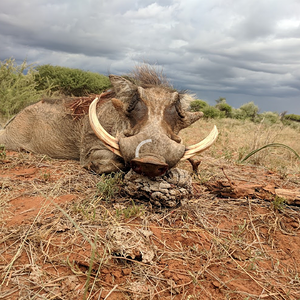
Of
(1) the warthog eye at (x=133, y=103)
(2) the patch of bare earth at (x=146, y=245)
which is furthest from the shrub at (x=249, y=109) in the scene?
(2) the patch of bare earth at (x=146, y=245)

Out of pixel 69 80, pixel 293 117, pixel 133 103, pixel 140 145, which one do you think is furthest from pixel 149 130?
pixel 293 117

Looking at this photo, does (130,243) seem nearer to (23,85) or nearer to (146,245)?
(146,245)

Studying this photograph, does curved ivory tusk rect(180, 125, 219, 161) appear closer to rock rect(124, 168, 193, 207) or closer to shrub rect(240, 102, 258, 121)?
rock rect(124, 168, 193, 207)

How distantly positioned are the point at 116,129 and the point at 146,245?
1696mm

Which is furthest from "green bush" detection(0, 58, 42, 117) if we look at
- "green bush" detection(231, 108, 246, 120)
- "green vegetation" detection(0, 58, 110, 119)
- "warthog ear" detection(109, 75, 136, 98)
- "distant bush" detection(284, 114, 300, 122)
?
"distant bush" detection(284, 114, 300, 122)

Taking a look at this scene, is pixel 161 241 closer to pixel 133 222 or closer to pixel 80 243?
pixel 133 222

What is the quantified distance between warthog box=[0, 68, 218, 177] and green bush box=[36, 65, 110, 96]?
306 inches

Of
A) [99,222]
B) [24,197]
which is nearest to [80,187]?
[24,197]

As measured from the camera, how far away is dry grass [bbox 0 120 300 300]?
143 cm

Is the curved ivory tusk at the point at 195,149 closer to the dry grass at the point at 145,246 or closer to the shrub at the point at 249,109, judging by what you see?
the dry grass at the point at 145,246

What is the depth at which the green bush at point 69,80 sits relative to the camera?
40.4 ft

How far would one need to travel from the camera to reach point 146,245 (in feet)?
5.93

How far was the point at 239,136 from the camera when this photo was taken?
7785 millimetres

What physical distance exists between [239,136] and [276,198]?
5432mm
